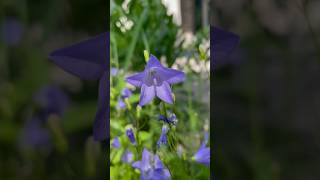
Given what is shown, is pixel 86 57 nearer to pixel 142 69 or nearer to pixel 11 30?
pixel 11 30

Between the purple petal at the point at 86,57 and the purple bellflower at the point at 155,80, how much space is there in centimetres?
9

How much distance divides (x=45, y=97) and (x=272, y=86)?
18 cm

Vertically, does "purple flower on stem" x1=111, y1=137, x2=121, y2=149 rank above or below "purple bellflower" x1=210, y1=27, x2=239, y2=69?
below

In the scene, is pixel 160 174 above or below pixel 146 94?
below

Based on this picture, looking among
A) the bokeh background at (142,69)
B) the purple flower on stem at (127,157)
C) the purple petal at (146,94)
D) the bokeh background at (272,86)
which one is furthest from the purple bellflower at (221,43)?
the purple flower on stem at (127,157)

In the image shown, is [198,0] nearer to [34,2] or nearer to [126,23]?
[126,23]

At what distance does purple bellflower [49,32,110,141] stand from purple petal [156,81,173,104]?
0.29 ft

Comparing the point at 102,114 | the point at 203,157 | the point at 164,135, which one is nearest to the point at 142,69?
the point at 203,157

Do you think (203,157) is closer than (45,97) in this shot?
No

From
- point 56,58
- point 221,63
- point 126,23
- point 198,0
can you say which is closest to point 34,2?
point 56,58

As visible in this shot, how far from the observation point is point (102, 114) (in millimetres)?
405

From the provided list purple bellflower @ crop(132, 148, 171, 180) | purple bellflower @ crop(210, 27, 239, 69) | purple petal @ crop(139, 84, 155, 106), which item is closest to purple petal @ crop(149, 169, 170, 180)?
purple bellflower @ crop(132, 148, 171, 180)

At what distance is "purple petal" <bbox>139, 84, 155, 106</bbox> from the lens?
49cm

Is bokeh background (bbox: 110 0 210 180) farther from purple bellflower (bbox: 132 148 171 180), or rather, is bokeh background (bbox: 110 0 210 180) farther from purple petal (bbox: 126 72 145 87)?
purple petal (bbox: 126 72 145 87)
